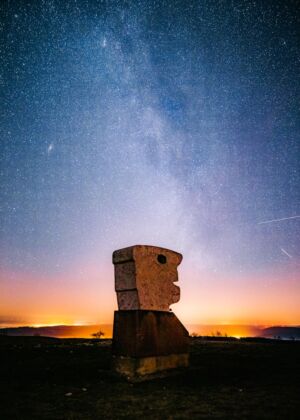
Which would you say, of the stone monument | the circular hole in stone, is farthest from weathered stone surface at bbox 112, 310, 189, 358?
the circular hole in stone

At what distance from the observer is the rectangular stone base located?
498cm

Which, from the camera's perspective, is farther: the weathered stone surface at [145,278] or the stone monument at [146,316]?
the weathered stone surface at [145,278]

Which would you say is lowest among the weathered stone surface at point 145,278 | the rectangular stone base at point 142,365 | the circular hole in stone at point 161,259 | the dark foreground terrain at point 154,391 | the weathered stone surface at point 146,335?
the dark foreground terrain at point 154,391

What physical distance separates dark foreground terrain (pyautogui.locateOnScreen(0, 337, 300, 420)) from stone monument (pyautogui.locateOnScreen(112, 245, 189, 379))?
0.29 meters

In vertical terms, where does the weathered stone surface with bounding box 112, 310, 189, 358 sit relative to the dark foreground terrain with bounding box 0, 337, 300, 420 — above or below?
above

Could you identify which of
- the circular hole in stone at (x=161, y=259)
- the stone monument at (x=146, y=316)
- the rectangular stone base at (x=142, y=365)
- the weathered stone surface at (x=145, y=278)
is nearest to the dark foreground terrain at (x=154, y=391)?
the rectangular stone base at (x=142, y=365)

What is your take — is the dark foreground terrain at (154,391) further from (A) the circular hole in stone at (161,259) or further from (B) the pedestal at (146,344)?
(A) the circular hole in stone at (161,259)

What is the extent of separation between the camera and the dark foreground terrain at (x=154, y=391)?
3.28m

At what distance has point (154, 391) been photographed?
4246 millimetres

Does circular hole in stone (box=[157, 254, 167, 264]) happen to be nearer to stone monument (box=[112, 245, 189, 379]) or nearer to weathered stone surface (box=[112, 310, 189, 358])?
stone monument (box=[112, 245, 189, 379])

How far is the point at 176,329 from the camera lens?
229 inches

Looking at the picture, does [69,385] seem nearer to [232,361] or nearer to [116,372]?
[116,372]

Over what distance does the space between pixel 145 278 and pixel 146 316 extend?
2.11 ft

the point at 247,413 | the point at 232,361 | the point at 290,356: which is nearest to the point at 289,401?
the point at 247,413
